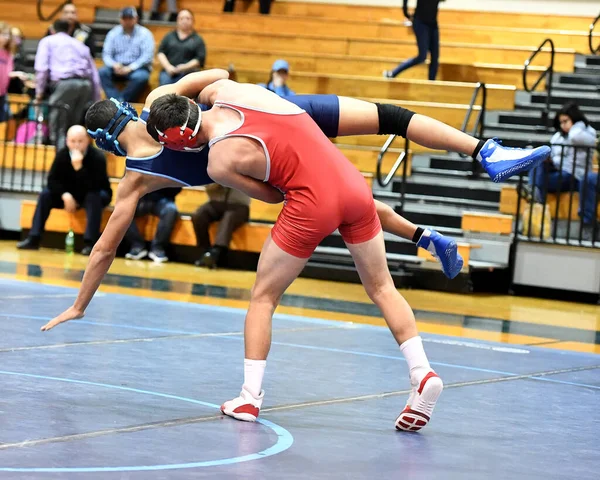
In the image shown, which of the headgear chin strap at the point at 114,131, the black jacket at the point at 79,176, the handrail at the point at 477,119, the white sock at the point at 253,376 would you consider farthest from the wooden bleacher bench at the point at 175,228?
the white sock at the point at 253,376

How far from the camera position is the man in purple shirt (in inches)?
533

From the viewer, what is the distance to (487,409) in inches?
205

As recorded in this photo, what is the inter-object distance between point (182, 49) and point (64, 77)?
145 centimetres

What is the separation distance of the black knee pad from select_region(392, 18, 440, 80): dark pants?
8.83 meters

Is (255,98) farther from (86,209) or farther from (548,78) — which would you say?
(548,78)

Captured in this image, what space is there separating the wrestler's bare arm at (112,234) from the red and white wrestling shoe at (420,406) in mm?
1429

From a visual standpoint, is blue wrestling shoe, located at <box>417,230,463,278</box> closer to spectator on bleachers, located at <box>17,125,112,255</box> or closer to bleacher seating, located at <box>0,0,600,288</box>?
bleacher seating, located at <box>0,0,600,288</box>

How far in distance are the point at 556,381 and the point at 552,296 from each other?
5.17 metres

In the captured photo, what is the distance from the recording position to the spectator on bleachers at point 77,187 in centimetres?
1189

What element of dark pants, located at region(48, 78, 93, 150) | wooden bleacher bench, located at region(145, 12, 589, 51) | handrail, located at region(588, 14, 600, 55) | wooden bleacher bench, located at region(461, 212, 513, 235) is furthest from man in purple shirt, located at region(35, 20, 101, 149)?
handrail, located at region(588, 14, 600, 55)

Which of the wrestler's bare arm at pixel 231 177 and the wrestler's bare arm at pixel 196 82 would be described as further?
the wrestler's bare arm at pixel 196 82

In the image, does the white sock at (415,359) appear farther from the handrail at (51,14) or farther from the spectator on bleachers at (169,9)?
the handrail at (51,14)

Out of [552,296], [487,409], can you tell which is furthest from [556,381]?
[552,296]

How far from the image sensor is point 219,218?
1181 centimetres
